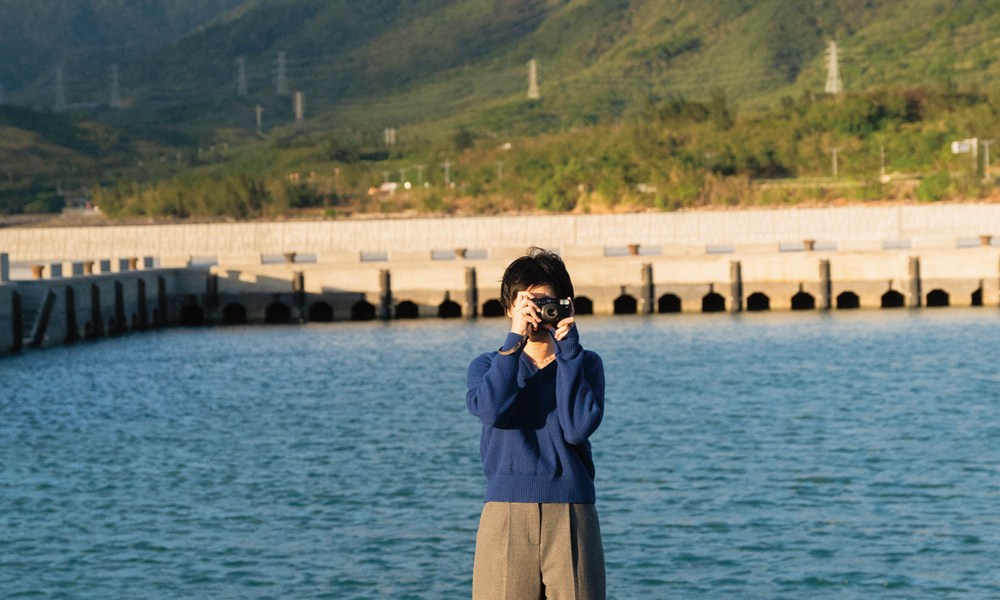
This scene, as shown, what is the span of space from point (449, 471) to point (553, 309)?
1649 cm

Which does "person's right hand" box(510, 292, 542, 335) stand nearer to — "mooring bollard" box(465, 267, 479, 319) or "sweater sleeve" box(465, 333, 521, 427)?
"sweater sleeve" box(465, 333, 521, 427)

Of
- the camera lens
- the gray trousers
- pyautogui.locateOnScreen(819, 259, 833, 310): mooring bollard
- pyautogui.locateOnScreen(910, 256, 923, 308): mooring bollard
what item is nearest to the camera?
the camera lens

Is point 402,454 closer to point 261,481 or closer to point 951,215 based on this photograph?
point 261,481

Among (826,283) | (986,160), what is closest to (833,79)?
(986,160)

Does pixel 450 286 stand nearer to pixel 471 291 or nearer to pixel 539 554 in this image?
pixel 471 291

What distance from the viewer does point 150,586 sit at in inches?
724

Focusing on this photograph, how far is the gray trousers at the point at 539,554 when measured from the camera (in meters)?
8.97

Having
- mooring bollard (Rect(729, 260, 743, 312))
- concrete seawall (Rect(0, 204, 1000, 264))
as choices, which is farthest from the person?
concrete seawall (Rect(0, 204, 1000, 264))

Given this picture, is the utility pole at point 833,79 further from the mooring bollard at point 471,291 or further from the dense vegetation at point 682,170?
the mooring bollard at point 471,291

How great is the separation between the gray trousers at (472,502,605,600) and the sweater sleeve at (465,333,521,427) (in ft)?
1.69

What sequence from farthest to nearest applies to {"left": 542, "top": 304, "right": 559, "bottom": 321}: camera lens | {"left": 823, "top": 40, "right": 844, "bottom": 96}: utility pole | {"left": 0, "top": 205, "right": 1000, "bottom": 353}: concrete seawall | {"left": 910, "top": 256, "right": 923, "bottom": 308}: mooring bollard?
{"left": 823, "top": 40, "right": 844, "bottom": 96}: utility pole → {"left": 910, "top": 256, "right": 923, "bottom": 308}: mooring bollard → {"left": 0, "top": 205, "right": 1000, "bottom": 353}: concrete seawall → {"left": 542, "top": 304, "right": 559, "bottom": 321}: camera lens

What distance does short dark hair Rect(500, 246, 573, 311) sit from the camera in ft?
29.3

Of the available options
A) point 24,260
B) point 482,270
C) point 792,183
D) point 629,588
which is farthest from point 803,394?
point 792,183

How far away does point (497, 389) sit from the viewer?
885 centimetres
